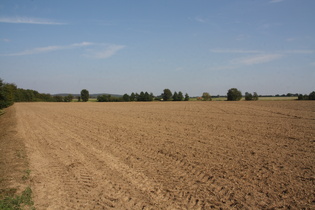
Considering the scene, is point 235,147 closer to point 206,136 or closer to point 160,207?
point 206,136

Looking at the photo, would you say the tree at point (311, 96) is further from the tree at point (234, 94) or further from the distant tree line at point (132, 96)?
the tree at point (234, 94)

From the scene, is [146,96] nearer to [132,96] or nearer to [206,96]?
[132,96]

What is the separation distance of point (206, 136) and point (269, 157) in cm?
492

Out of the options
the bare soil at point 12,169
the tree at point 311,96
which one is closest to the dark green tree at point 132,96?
the tree at point 311,96

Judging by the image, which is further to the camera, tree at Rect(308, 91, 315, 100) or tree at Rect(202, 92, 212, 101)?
tree at Rect(202, 92, 212, 101)

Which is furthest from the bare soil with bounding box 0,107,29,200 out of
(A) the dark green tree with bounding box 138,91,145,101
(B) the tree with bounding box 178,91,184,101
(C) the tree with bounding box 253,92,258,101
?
(B) the tree with bounding box 178,91,184,101

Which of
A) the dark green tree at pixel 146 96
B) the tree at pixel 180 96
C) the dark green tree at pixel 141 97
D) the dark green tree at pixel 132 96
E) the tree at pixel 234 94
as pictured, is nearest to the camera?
the tree at pixel 234 94

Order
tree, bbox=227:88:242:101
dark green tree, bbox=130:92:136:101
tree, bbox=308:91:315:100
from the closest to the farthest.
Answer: tree, bbox=308:91:315:100 → tree, bbox=227:88:242:101 → dark green tree, bbox=130:92:136:101

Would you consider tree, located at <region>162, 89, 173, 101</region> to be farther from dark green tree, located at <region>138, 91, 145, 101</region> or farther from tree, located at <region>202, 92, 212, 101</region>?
tree, located at <region>202, 92, 212, 101</region>

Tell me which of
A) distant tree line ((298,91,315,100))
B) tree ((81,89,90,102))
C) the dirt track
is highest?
tree ((81,89,90,102))

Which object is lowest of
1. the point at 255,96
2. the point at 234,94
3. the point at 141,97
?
the point at 255,96

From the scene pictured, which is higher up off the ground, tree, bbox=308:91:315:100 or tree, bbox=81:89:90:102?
tree, bbox=81:89:90:102

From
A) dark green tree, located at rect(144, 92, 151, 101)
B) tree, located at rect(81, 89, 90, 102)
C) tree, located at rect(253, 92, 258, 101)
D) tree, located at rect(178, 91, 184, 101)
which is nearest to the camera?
tree, located at rect(253, 92, 258, 101)

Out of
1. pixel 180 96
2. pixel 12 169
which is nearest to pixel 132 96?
pixel 180 96
